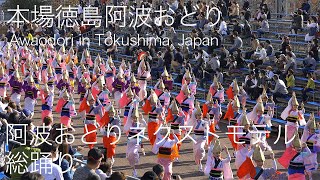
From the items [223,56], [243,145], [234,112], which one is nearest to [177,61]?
[223,56]

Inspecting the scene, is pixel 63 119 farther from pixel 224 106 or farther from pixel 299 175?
pixel 299 175

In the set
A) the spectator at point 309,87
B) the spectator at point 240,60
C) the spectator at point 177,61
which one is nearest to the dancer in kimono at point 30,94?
the spectator at point 177,61

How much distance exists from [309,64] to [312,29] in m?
2.03

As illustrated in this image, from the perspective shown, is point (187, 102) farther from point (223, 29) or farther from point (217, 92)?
point (223, 29)

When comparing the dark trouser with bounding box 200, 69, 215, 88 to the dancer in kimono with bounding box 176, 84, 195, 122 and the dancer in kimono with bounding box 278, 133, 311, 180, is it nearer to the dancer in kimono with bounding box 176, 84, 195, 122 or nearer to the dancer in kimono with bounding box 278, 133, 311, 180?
the dancer in kimono with bounding box 176, 84, 195, 122

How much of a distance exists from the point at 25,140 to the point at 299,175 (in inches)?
216

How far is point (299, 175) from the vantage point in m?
13.1

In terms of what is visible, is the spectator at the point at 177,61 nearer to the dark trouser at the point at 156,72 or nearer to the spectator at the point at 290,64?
the dark trouser at the point at 156,72

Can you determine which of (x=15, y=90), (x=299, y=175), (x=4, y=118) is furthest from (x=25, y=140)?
(x=15, y=90)

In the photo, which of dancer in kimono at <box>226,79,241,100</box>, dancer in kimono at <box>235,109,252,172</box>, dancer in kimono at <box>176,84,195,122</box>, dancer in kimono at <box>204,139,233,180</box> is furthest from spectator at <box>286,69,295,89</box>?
dancer in kimono at <box>204,139,233,180</box>

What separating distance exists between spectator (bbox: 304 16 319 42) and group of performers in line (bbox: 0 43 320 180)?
3609 mm

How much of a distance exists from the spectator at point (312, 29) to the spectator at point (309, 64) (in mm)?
1682

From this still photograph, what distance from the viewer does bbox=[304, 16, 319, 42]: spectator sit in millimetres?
23125

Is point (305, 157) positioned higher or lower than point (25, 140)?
lower
